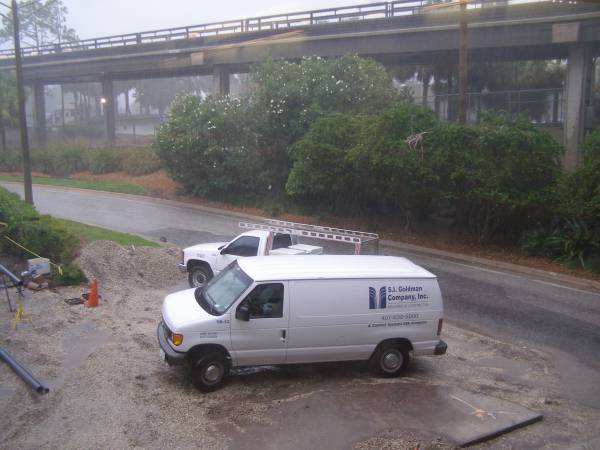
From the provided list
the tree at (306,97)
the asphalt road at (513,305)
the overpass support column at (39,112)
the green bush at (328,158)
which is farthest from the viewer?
the overpass support column at (39,112)

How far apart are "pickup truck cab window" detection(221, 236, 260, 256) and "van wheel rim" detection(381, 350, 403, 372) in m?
5.19

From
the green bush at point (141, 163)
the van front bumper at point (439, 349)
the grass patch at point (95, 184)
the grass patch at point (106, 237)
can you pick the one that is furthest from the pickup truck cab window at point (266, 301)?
the green bush at point (141, 163)

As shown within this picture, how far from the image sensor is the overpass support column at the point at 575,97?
109 ft

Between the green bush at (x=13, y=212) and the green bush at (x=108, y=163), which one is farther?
the green bush at (x=108, y=163)

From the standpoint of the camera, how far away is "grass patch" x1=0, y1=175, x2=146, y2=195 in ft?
117

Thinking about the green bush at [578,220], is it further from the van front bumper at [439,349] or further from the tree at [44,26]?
the tree at [44,26]

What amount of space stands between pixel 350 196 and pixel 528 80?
21.5m

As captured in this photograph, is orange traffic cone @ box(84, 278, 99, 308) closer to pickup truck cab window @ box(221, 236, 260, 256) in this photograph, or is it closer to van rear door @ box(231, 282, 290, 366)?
pickup truck cab window @ box(221, 236, 260, 256)

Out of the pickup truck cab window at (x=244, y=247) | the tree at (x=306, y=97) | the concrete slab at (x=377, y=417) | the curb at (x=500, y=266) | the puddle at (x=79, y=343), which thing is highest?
the tree at (x=306, y=97)

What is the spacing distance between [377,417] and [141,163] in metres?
35.2

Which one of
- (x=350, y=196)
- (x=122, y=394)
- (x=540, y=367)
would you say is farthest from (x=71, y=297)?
(x=350, y=196)

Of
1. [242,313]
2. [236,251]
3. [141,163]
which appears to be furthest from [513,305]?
[141,163]

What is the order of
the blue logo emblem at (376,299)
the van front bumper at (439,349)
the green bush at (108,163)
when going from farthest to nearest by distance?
the green bush at (108,163) → the van front bumper at (439,349) → the blue logo emblem at (376,299)

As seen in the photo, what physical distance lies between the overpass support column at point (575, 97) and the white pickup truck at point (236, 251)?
23.1 meters
